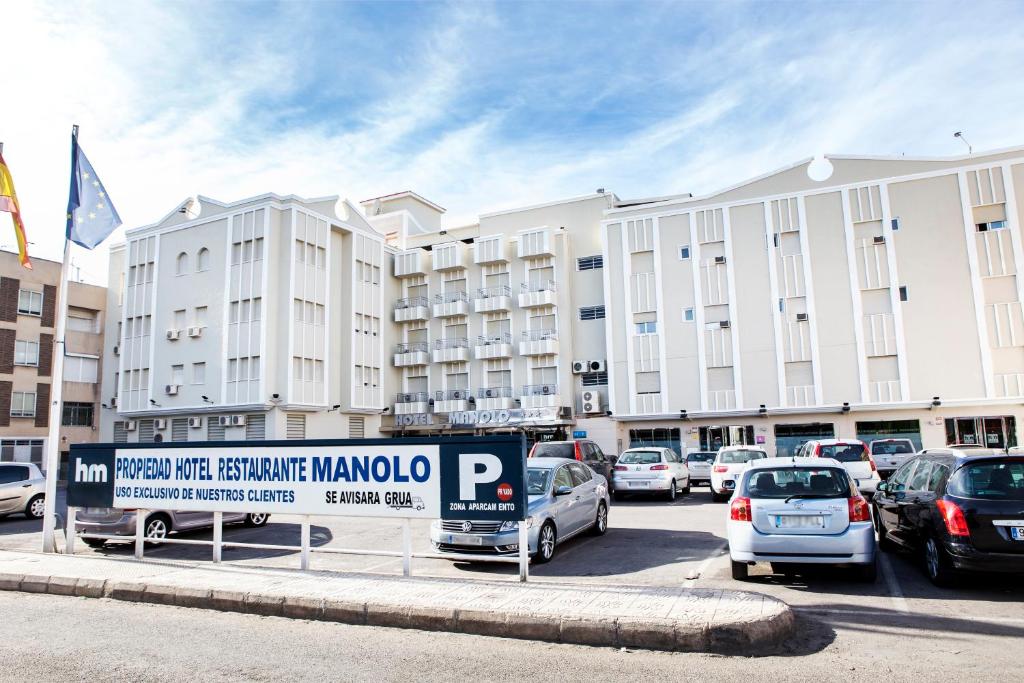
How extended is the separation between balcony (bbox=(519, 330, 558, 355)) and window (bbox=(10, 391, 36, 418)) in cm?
2824

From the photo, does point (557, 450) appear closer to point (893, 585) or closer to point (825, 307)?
point (893, 585)

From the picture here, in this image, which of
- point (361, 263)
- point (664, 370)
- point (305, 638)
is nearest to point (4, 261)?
point (361, 263)

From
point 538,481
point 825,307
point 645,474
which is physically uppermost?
point 825,307

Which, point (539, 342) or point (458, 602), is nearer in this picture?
point (458, 602)

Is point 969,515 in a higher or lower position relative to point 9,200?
lower

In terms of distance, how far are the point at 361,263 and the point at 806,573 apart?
1356 inches

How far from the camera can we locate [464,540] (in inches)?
401

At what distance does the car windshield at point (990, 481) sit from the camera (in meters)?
7.71

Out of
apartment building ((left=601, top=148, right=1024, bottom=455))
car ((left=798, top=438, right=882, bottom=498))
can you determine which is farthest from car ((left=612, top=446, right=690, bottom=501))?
apartment building ((left=601, top=148, right=1024, bottom=455))

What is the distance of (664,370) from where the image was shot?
36.8m

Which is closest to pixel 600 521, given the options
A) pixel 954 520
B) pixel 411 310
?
pixel 954 520

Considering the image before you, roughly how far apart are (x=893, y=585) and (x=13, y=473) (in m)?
20.8

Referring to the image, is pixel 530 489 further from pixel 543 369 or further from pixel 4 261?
pixel 4 261

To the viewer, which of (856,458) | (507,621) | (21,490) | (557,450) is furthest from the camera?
(557,450)
